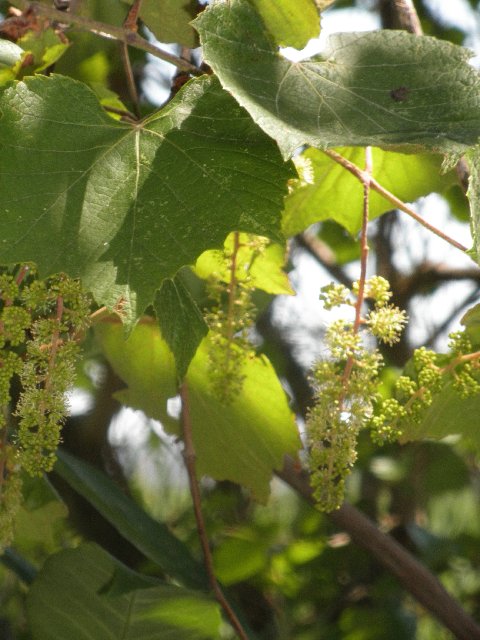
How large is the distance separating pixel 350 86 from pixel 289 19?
119 mm

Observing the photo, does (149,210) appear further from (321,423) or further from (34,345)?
(321,423)

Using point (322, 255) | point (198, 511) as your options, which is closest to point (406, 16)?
point (198, 511)

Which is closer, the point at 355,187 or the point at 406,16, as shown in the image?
the point at 406,16

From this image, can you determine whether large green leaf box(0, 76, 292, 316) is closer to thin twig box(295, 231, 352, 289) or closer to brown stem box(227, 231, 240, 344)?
brown stem box(227, 231, 240, 344)

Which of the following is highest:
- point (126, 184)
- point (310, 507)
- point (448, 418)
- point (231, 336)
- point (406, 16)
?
point (406, 16)

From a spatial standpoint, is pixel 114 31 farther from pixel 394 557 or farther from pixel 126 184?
pixel 394 557

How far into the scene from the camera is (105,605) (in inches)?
53.6

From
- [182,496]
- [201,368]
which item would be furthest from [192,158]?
[182,496]

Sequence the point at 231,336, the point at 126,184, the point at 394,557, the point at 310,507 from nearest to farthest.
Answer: the point at 126,184
the point at 231,336
the point at 394,557
the point at 310,507

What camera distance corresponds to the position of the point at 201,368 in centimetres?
145

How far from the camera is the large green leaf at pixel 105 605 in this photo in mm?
1286

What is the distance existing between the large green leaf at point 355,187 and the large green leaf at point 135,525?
1.69 feet

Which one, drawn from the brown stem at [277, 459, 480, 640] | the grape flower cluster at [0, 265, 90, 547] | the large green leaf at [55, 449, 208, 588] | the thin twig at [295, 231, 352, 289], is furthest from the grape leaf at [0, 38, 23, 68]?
the thin twig at [295, 231, 352, 289]

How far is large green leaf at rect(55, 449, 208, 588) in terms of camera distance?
139 cm
